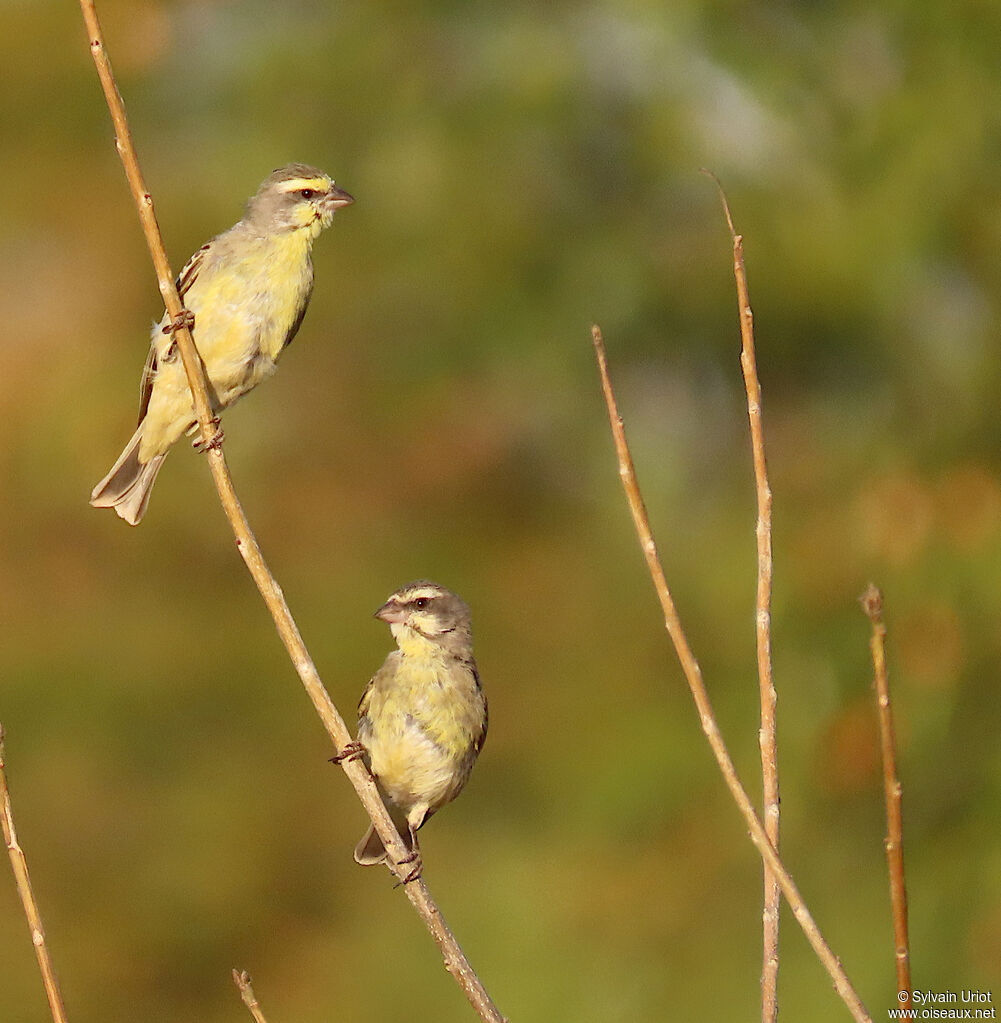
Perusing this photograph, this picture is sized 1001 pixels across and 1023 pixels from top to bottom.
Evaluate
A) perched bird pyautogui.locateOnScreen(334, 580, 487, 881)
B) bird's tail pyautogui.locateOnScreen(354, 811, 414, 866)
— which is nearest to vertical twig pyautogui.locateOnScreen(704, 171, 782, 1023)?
bird's tail pyautogui.locateOnScreen(354, 811, 414, 866)

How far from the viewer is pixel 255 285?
4.54 metres

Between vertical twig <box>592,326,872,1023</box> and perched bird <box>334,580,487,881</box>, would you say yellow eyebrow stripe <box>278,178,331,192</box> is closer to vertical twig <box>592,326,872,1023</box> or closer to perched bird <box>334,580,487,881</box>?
perched bird <box>334,580,487,881</box>

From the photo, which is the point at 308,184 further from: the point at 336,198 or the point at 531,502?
the point at 531,502

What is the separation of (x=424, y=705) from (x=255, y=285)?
4.23ft

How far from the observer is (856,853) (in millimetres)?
7969

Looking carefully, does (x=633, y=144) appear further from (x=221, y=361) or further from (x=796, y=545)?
(x=221, y=361)

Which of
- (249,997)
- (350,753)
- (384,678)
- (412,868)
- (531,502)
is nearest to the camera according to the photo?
(249,997)

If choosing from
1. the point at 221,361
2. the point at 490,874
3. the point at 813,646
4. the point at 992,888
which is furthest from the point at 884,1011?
the point at 221,361

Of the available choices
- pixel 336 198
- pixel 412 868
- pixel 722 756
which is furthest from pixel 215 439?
pixel 722 756

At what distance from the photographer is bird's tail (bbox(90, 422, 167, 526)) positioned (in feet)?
15.4

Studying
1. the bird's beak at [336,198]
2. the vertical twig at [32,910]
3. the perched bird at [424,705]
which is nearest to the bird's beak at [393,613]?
the perched bird at [424,705]

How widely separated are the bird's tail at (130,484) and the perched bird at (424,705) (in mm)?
896

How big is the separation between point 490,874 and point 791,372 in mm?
3678

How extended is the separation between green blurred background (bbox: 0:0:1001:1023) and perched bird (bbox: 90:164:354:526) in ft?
12.7
